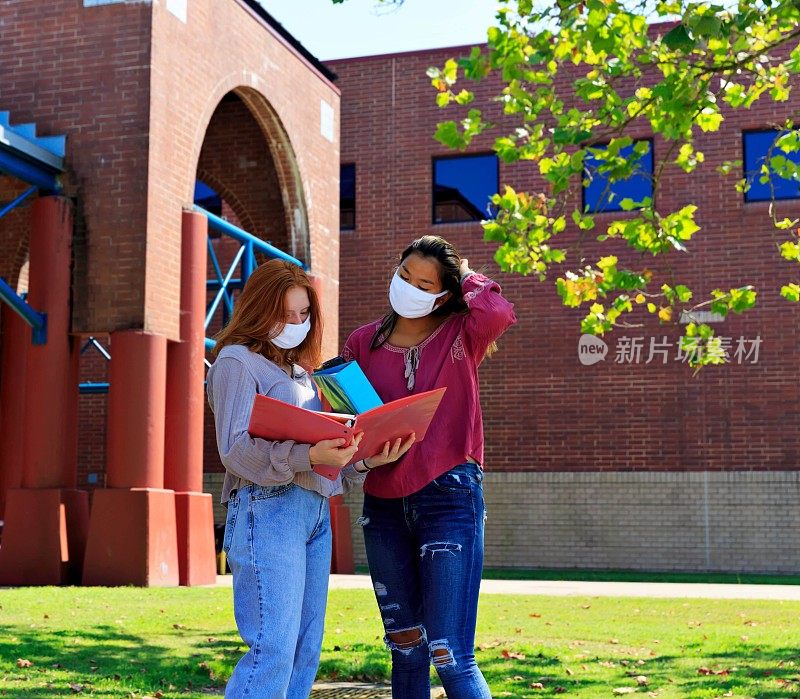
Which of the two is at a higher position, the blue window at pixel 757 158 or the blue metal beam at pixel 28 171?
the blue window at pixel 757 158

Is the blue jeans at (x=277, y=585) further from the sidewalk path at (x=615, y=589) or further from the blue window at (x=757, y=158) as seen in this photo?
the blue window at (x=757, y=158)

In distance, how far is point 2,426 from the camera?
1702 cm

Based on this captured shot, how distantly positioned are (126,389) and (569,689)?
7.35 m

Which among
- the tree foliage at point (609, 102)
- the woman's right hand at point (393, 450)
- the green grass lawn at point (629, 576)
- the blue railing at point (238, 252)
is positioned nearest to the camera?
the woman's right hand at point (393, 450)

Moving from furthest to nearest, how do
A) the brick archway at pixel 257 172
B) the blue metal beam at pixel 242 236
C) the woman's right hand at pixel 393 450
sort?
the brick archway at pixel 257 172 < the blue metal beam at pixel 242 236 < the woman's right hand at pixel 393 450

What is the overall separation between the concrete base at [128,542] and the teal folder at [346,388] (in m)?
8.79

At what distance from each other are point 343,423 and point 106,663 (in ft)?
13.7

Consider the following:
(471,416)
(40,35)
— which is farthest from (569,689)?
(40,35)

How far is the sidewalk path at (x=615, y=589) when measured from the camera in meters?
12.7

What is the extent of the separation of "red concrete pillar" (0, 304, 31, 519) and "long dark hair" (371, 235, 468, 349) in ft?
43.2

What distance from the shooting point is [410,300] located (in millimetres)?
→ 4180

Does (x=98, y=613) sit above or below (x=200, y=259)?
below

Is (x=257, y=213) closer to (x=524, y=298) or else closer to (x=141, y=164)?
(x=141, y=164)

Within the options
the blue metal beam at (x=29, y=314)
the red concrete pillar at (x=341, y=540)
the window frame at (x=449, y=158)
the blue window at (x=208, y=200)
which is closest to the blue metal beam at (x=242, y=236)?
the red concrete pillar at (x=341, y=540)
